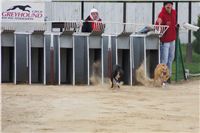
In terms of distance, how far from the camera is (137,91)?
45.3 feet

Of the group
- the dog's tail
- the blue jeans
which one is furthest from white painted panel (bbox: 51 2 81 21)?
the dog's tail

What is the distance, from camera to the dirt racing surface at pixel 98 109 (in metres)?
8.59

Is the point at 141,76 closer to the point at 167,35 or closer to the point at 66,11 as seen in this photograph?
the point at 167,35

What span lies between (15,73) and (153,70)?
136 inches

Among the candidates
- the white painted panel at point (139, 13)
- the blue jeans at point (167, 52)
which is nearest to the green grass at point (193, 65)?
the blue jeans at point (167, 52)

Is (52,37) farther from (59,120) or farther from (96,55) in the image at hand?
(59,120)

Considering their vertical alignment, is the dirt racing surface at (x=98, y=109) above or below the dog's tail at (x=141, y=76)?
below

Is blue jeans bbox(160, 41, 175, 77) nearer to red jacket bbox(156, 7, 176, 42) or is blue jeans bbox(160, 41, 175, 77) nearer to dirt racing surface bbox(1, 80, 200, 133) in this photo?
red jacket bbox(156, 7, 176, 42)

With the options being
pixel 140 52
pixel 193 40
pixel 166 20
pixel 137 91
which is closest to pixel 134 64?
pixel 140 52

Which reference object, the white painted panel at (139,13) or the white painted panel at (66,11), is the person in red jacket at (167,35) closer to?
the white painted panel at (66,11)

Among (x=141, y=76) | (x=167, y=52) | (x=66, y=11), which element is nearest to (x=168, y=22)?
(x=167, y=52)

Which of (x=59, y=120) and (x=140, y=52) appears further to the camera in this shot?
(x=140, y=52)

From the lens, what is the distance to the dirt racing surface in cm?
859

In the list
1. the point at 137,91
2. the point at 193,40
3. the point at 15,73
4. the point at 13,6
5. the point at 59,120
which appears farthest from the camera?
the point at 193,40
